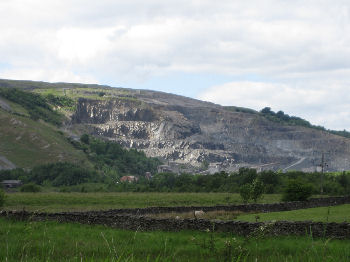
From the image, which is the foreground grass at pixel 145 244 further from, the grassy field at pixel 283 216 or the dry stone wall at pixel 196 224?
the grassy field at pixel 283 216

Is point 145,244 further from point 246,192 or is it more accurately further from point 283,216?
point 246,192

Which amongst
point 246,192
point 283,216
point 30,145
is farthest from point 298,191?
point 30,145

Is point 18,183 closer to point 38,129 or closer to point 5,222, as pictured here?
point 38,129

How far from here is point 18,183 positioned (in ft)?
429

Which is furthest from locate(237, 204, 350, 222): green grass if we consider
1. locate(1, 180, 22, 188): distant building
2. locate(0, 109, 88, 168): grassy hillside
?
locate(0, 109, 88, 168): grassy hillside

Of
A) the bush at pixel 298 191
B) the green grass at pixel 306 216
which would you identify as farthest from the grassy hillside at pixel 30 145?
the green grass at pixel 306 216

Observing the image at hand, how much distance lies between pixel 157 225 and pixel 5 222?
7.95 meters

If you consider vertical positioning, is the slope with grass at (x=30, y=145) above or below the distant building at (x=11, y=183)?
above

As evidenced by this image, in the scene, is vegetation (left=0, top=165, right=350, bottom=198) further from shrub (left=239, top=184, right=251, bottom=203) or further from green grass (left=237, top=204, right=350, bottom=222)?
green grass (left=237, top=204, right=350, bottom=222)

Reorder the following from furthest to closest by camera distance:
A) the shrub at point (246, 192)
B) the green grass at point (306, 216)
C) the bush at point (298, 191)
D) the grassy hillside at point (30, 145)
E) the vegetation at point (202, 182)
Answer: the grassy hillside at point (30, 145)
the vegetation at point (202, 182)
the shrub at point (246, 192)
the bush at point (298, 191)
the green grass at point (306, 216)

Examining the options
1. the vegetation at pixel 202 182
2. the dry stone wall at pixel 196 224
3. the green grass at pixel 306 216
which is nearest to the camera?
the dry stone wall at pixel 196 224

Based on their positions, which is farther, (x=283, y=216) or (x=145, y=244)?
(x=283, y=216)

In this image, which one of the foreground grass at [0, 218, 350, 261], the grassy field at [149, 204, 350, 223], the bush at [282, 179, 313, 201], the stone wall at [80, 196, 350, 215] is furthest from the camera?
the bush at [282, 179, 313, 201]

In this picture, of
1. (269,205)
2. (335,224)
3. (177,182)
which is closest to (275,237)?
(335,224)
